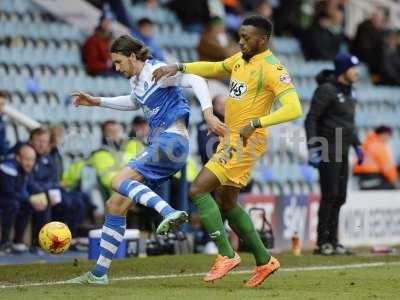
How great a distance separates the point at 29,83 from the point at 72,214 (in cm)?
271

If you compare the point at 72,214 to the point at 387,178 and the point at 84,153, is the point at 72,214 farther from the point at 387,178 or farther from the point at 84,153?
the point at 387,178

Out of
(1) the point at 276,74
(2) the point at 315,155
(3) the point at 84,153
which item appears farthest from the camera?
(3) the point at 84,153

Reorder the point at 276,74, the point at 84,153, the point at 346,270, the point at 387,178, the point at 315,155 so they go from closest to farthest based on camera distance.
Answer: the point at 276,74, the point at 346,270, the point at 315,155, the point at 84,153, the point at 387,178

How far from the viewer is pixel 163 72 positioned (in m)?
10.1

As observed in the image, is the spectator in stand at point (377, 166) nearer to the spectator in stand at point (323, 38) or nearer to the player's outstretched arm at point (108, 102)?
the spectator in stand at point (323, 38)

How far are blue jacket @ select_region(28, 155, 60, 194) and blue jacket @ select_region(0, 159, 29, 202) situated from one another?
0.11 m

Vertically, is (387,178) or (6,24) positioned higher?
(6,24)

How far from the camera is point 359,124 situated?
21234 mm

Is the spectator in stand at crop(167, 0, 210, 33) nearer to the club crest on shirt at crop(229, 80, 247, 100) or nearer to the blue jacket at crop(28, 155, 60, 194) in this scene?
the blue jacket at crop(28, 155, 60, 194)

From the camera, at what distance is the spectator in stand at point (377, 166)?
19.1 metres

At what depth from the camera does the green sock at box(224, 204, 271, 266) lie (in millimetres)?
10109

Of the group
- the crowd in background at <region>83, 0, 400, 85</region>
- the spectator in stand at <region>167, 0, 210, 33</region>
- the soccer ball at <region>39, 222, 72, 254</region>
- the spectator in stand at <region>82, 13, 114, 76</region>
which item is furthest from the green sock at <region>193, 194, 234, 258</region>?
the spectator in stand at <region>167, 0, 210, 33</region>

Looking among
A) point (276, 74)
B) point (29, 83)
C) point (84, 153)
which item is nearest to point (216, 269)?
point (276, 74)

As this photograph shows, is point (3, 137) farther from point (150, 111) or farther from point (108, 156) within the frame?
point (150, 111)
